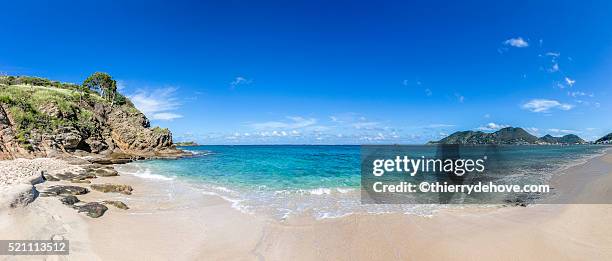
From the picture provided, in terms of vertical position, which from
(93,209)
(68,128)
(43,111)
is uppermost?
(43,111)

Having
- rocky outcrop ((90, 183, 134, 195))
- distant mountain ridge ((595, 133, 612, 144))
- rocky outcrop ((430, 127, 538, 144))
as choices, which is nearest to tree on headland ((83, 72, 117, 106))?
rocky outcrop ((90, 183, 134, 195))

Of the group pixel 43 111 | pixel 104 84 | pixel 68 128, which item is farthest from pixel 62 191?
pixel 104 84

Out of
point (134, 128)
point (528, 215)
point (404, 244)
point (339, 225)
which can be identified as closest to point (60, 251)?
point (339, 225)

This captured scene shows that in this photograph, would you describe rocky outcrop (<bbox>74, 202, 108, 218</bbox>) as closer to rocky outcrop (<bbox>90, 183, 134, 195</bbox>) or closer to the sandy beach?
the sandy beach

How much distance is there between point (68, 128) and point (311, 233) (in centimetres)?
3922

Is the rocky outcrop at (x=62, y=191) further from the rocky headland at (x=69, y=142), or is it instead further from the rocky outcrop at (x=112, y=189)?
the rocky outcrop at (x=112, y=189)

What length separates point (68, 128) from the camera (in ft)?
116

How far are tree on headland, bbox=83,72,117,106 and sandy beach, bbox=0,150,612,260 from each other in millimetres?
58110

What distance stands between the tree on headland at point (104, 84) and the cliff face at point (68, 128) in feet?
30.7

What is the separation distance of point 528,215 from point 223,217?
1140 cm

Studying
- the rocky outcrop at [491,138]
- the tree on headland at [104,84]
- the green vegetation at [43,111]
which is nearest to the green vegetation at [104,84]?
the tree on headland at [104,84]

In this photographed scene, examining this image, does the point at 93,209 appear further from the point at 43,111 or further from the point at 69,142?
the point at 43,111

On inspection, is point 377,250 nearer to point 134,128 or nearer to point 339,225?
point 339,225

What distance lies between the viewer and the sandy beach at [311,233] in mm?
7215
